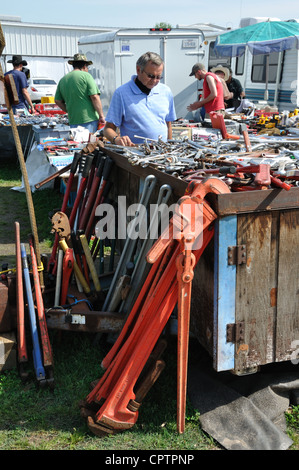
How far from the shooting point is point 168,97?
4727mm

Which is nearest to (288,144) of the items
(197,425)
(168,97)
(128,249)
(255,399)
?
(168,97)

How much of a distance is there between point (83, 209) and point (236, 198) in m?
→ 2.36

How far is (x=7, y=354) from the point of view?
3262 millimetres

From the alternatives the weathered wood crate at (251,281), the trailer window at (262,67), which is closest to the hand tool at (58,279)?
the weathered wood crate at (251,281)

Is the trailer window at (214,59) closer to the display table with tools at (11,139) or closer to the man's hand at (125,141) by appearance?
the display table with tools at (11,139)

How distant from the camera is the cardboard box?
3.25m

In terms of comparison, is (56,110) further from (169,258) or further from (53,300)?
(169,258)

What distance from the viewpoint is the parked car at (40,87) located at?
2299 cm

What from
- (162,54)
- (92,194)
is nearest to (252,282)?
(92,194)

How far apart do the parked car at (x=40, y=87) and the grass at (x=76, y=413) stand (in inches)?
823

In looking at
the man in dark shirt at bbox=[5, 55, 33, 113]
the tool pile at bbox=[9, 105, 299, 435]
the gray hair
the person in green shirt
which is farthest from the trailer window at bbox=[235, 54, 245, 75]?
the tool pile at bbox=[9, 105, 299, 435]

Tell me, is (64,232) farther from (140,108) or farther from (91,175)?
(140,108)

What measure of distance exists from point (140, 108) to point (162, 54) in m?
7.80

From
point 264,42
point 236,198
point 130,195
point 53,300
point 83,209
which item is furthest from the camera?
point 264,42
